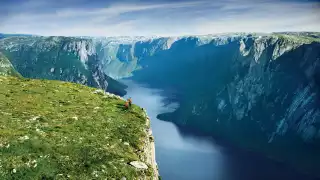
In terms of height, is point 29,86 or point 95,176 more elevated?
point 29,86

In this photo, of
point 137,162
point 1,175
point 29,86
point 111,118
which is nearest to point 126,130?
point 111,118

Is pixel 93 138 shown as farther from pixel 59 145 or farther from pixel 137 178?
pixel 137 178

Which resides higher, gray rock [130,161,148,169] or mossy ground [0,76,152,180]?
mossy ground [0,76,152,180]

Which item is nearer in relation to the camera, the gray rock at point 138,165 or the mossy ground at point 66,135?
the mossy ground at point 66,135

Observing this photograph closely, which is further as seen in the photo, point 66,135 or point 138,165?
point 66,135

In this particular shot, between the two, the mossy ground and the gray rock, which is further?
the gray rock

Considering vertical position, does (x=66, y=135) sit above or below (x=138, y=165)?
above

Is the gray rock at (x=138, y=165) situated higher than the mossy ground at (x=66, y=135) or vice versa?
the mossy ground at (x=66, y=135)

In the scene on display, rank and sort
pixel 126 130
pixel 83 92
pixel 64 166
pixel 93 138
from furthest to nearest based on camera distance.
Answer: pixel 83 92 < pixel 126 130 < pixel 93 138 < pixel 64 166
